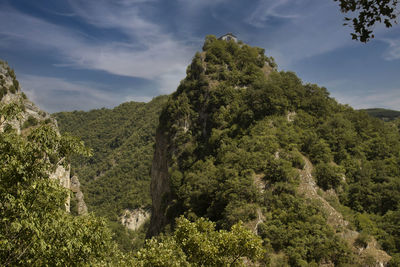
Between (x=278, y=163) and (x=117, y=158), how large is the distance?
112m

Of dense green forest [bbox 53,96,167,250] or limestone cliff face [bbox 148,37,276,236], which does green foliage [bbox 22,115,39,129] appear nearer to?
limestone cliff face [bbox 148,37,276,236]

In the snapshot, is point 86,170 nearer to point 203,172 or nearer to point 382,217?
point 203,172

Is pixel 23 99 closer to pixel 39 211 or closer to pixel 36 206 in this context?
pixel 36 206

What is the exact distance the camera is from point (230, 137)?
36.6m

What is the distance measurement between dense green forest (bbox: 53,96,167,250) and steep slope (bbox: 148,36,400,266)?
42.4m

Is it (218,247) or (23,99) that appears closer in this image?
(218,247)

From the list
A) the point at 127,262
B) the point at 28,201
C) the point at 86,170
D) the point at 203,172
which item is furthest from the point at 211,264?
the point at 86,170

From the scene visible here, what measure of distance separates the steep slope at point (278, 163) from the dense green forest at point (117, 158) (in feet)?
139

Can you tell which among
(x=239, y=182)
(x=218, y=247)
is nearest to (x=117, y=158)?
(x=239, y=182)

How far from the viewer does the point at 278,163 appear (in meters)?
26.4

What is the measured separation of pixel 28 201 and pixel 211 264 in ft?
24.6

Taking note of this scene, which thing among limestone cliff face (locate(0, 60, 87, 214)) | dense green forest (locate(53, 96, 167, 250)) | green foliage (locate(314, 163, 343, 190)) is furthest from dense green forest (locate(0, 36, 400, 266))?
dense green forest (locate(53, 96, 167, 250))

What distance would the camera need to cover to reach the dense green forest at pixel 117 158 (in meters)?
95.4

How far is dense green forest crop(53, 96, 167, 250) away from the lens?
3755 inches
